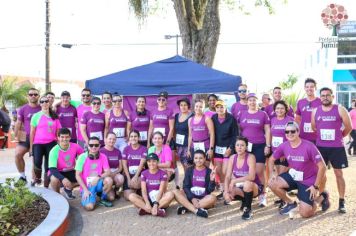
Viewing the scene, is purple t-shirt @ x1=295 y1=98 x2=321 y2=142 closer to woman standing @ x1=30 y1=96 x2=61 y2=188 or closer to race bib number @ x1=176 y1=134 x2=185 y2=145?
race bib number @ x1=176 y1=134 x2=185 y2=145

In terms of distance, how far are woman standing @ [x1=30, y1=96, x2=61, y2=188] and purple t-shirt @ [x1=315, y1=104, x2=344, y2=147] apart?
4321mm

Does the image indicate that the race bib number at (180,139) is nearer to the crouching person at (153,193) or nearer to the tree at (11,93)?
the crouching person at (153,193)

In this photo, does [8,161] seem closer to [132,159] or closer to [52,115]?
[52,115]

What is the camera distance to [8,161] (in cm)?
1302

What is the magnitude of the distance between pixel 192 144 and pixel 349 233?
9.27ft

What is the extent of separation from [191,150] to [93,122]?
1.76m

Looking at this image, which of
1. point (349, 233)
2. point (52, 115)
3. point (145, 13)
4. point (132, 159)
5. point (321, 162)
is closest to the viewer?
point (349, 233)

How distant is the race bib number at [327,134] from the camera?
6377 millimetres

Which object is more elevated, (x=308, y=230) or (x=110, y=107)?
(x=110, y=107)

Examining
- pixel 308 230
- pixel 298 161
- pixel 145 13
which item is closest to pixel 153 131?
pixel 298 161

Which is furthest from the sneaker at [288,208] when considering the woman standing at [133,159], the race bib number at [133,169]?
the race bib number at [133,169]

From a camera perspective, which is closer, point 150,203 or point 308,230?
point 308,230

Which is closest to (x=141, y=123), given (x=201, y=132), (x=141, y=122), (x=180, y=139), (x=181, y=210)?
(x=141, y=122)

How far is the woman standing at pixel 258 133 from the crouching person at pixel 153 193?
144cm
